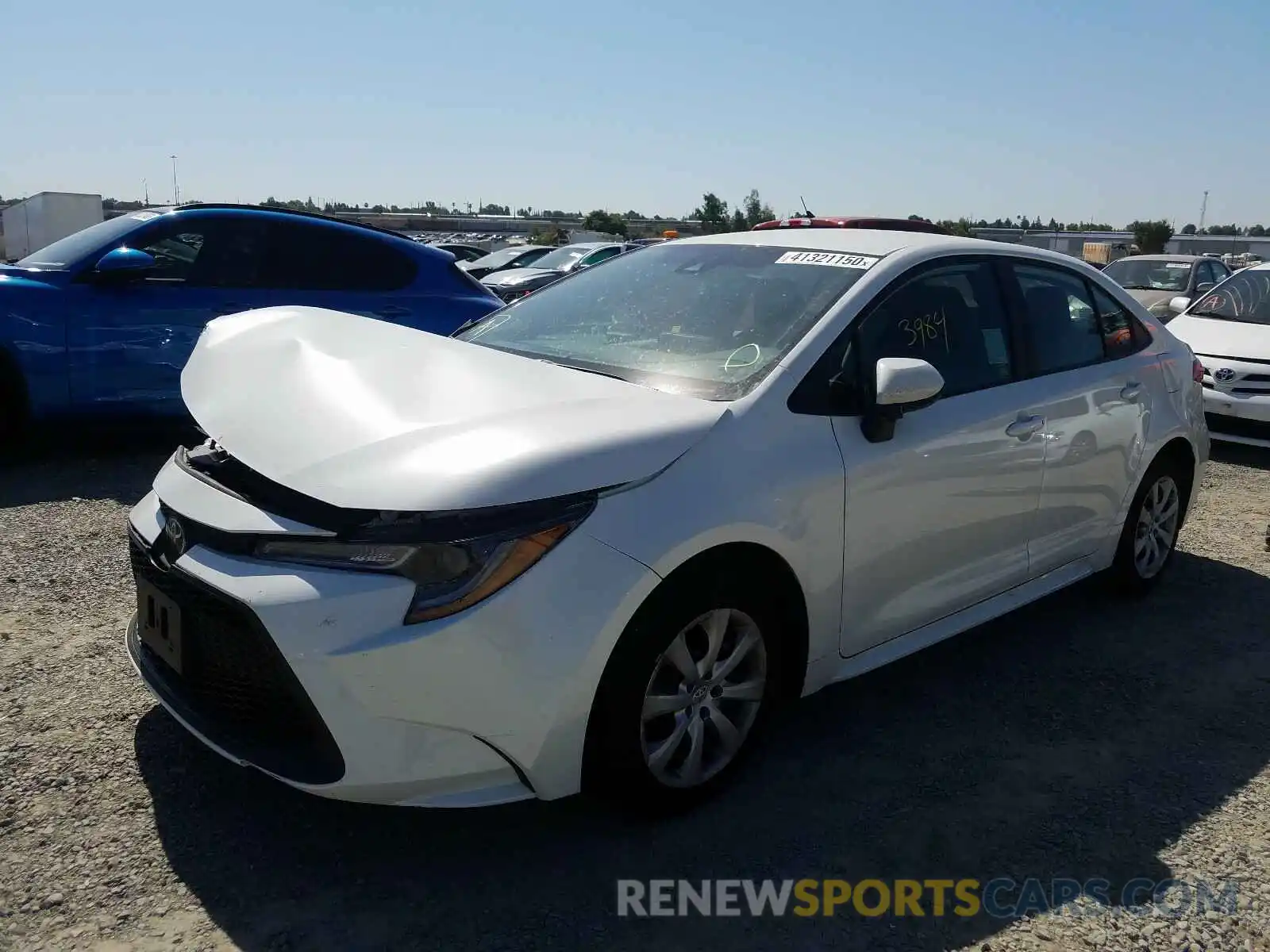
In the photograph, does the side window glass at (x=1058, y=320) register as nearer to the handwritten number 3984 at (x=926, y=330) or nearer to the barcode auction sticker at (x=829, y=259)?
the handwritten number 3984 at (x=926, y=330)

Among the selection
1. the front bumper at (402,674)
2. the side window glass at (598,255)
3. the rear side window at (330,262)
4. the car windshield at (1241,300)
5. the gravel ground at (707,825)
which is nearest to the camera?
the front bumper at (402,674)

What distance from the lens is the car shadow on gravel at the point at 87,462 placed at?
18.7 ft

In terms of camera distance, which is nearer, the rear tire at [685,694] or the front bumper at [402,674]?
the front bumper at [402,674]

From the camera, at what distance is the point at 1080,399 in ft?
13.0

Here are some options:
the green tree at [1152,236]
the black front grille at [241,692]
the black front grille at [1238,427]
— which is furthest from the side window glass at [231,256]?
the green tree at [1152,236]

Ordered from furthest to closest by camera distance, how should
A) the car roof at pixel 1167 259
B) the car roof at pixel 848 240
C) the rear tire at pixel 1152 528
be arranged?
the car roof at pixel 1167 259 → the rear tire at pixel 1152 528 → the car roof at pixel 848 240

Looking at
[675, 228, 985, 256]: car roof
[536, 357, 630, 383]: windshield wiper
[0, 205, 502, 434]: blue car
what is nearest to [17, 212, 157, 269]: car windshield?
[0, 205, 502, 434]: blue car

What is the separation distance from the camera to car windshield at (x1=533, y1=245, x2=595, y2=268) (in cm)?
1686

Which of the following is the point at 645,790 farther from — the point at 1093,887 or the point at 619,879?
the point at 1093,887

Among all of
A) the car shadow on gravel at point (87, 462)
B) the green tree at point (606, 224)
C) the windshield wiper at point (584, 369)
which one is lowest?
the car shadow on gravel at point (87, 462)

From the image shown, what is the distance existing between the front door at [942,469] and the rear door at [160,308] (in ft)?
15.5

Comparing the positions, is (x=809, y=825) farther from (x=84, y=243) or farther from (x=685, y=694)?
(x=84, y=243)

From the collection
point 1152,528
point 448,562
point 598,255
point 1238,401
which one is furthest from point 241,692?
point 598,255

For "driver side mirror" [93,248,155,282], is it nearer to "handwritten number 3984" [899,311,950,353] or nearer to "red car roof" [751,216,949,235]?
"red car roof" [751,216,949,235]
